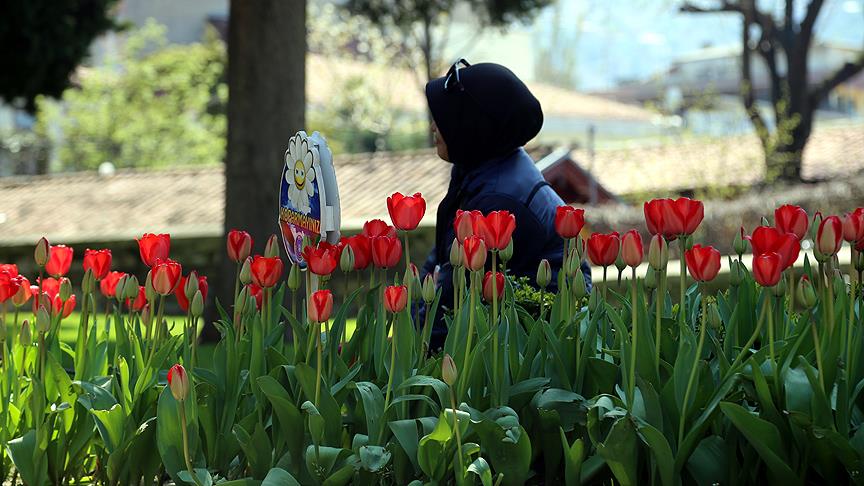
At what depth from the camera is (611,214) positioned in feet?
41.4

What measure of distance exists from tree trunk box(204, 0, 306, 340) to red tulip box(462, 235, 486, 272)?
496 centimetres

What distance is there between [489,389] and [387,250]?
16.6 inches

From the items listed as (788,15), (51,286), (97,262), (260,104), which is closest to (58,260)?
(51,286)

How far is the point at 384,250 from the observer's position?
2703mm

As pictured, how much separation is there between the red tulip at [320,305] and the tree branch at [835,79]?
68.2 ft

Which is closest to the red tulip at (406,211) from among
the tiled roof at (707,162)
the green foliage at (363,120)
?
the tiled roof at (707,162)

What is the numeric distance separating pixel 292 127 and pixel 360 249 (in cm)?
488

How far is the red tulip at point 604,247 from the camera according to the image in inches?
111

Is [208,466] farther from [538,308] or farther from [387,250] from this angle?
[538,308]

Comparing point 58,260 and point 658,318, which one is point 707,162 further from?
point 658,318

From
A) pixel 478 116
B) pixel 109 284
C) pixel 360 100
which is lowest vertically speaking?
pixel 109 284

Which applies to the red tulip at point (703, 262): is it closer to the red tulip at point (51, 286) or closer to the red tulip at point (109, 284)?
the red tulip at point (109, 284)

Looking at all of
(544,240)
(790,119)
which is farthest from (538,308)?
(790,119)

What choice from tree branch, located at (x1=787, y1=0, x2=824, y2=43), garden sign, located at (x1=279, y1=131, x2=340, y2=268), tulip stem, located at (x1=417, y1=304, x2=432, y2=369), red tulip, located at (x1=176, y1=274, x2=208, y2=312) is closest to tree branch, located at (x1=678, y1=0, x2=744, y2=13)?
tree branch, located at (x1=787, y1=0, x2=824, y2=43)
